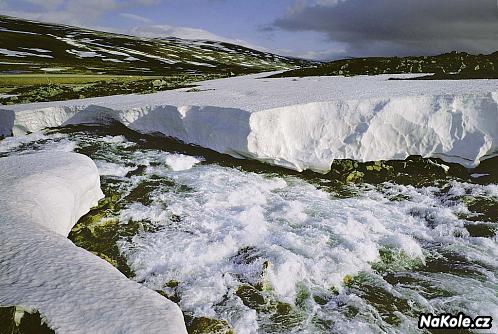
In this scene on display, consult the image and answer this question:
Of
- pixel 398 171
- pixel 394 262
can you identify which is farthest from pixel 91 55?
pixel 394 262

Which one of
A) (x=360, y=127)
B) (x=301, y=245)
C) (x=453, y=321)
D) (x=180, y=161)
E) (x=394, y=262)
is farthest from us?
(x=180, y=161)

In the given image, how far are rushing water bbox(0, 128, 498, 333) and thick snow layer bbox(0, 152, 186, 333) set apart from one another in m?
1.34

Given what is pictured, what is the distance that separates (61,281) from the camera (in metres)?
5.14

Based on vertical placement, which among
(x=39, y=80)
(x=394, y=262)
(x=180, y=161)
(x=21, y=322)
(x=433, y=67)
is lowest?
(x=394, y=262)

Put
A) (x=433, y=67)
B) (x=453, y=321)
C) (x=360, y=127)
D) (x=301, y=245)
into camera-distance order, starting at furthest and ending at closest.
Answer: (x=433, y=67) → (x=360, y=127) → (x=301, y=245) → (x=453, y=321)

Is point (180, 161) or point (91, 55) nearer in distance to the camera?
point (180, 161)

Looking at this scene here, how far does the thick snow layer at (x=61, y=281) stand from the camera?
4.55 m

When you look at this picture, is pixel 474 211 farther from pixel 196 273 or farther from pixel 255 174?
pixel 196 273

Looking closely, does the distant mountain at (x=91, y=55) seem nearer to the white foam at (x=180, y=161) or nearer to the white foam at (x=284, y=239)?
the white foam at (x=180, y=161)

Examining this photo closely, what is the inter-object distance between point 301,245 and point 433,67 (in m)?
18.0

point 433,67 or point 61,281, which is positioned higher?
point 433,67

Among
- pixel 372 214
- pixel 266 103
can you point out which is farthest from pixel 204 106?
pixel 372 214

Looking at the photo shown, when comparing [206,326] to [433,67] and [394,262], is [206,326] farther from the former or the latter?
[433,67]

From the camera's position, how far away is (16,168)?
366 inches
